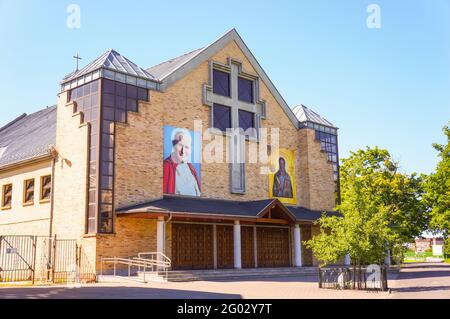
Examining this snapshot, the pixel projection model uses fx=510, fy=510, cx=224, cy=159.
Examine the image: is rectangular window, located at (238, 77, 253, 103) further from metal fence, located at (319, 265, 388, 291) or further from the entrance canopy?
metal fence, located at (319, 265, 388, 291)

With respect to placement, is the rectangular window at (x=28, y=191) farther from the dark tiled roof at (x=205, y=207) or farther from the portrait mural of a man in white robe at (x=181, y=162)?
the portrait mural of a man in white robe at (x=181, y=162)

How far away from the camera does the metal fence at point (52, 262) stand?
2328cm

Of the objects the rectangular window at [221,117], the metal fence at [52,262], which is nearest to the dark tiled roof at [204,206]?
the metal fence at [52,262]

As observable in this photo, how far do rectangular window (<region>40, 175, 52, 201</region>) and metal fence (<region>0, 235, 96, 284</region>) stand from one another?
2.21m

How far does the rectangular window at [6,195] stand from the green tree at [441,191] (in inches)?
1277

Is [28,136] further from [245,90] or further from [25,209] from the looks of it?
[245,90]

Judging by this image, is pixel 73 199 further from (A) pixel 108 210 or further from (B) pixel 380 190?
(B) pixel 380 190

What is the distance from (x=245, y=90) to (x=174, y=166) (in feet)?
29.0

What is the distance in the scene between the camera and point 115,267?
23.4m

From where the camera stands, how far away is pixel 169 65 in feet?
104

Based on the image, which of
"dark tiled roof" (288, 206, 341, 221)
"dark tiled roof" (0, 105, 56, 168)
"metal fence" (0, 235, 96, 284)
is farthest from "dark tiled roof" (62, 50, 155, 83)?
"dark tiled roof" (288, 206, 341, 221)
